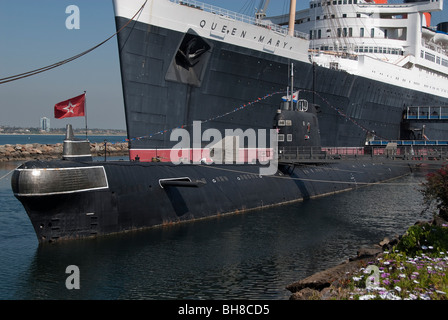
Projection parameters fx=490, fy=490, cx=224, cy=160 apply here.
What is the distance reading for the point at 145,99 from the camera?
24.3 meters

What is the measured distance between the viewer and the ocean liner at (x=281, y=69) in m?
24.1

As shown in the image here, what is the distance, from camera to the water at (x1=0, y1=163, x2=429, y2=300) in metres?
12.1

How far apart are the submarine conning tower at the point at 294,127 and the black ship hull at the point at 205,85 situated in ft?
10.0

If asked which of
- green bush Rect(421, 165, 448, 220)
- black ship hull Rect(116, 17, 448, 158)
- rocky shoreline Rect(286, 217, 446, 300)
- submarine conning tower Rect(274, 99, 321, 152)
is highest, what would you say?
black ship hull Rect(116, 17, 448, 158)

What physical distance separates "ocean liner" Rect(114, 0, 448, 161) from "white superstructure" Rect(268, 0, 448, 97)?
9 centimetres

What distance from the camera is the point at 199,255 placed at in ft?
49.8

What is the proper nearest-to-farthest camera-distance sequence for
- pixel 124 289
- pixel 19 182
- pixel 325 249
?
1. pixel 124 289
2. pixel 19 182
3. pixel 325 249

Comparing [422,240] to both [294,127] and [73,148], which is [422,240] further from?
[294,127]

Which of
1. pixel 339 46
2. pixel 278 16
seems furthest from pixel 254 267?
pixel 278 16

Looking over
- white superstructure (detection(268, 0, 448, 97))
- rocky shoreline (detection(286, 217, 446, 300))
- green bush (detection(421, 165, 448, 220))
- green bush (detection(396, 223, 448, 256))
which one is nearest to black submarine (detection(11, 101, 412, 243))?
rocky shoreline (detection(286, 217, 446, 300))

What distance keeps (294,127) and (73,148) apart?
1210 cm

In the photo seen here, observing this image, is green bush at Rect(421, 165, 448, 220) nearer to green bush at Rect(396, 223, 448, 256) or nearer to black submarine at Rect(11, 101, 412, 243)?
green bush at Rect(396, 223, 448, 256)

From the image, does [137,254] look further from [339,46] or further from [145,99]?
[339,46]
